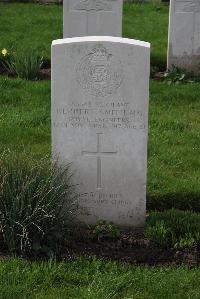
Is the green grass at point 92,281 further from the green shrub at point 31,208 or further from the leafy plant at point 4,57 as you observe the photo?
the leafy plant at point 4,57

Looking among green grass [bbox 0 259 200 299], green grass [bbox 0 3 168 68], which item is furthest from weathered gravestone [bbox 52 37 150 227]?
green grass [bbox 0 3 168 68]

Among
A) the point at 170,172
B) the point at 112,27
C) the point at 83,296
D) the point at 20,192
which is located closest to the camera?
the point at 83,296

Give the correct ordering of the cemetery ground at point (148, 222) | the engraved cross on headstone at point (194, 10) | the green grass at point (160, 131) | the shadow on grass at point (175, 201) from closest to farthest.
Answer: the cemetery ground at point (148, 222)
the shadow on grass at point (175, 201)
the green grass at point (160, 131)
the engraved cross on headstone at point (194, 10)

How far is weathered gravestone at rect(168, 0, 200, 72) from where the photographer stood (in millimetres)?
10023

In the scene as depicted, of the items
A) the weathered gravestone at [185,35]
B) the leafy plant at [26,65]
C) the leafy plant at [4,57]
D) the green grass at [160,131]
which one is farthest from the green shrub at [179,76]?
the leafy plant at [4,57]

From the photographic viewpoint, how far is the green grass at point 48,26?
37.2ft

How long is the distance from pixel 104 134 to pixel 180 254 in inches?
41.8

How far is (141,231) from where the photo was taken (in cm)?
521

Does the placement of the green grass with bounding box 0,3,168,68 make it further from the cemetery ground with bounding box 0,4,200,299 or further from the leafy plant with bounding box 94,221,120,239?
the leafy plant with bounding box 94,221,120,239

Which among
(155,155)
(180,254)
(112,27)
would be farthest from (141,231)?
(112,27)

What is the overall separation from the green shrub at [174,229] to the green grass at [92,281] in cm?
40

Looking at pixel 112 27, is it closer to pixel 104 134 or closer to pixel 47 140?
pixel 47 140

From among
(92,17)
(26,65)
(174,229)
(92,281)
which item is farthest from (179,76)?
(92,281)

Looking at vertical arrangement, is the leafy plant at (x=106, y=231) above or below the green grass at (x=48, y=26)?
below
